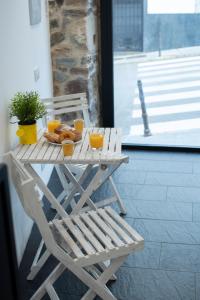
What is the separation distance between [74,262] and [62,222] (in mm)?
355

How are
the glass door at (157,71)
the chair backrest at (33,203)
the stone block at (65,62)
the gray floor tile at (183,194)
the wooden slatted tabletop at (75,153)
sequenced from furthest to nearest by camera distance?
the glass door at (157,71), the stone block at (65,62), the gray floor tile at (183,194), the wooden slatted tabletop at (75,153), the chair backrest at (33,203)

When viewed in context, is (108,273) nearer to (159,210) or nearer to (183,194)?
(159,210)

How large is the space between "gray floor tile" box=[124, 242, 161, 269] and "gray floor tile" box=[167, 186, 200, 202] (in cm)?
72

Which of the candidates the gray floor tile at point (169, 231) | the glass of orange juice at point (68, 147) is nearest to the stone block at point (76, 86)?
the gray floor tile at point (169, 231)

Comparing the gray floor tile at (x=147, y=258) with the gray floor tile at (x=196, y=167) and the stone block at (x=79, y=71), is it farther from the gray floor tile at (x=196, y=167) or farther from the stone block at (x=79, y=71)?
the stone block at (x=79, y=71)

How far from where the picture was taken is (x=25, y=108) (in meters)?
2.83

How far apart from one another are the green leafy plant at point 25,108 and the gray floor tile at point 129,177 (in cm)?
148

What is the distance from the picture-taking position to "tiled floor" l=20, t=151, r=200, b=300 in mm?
2770

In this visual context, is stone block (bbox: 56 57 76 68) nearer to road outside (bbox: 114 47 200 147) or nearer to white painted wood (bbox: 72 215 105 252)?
road outside (bbox: 114 47 200 147)

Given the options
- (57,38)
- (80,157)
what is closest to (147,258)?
(80,157)

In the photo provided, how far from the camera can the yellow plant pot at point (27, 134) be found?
288 centimetres

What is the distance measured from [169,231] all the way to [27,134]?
124cm

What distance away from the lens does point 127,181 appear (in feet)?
13.7

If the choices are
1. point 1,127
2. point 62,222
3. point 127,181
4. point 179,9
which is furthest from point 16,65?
point 179,9
